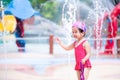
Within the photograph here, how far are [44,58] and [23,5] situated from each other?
136 inches

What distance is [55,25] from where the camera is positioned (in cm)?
2112

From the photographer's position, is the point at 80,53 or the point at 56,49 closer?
the point at 80,53

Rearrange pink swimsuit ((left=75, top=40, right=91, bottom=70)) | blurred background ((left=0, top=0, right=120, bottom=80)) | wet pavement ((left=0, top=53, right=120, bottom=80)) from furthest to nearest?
blurred background ((left=0, top=0, right=120, bottom=80)) < wet pavement ((left=0, top=53, right=120, bottom=80)) < pink swimsuit ((left=75, top=40, right=91, bottom=70))

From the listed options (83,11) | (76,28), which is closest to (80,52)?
(76,28)

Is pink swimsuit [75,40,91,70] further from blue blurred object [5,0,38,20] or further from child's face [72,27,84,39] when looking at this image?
blue blurred object [5,0,38,20]

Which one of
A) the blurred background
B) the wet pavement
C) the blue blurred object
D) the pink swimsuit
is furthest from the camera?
the blue blurred object

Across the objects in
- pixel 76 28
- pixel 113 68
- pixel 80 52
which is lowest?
pixel 113 68

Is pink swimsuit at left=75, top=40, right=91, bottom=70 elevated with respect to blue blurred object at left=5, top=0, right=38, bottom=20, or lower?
lower

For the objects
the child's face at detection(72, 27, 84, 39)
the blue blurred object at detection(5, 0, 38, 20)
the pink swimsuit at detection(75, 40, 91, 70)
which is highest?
the blue blurred object at detection(5, 0, 38, 20)

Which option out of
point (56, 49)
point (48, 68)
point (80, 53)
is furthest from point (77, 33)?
point (56, 49)

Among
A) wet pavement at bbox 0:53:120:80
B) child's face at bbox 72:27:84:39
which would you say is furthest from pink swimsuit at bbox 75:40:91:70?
wet pavement at bbox 0:53:120:80

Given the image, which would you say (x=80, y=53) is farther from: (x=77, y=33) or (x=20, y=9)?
(x=20, y=9)

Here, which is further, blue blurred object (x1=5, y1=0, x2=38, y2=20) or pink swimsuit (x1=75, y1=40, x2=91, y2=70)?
blue blurred object (x1=5, y1=0, x2=38, y2=20)

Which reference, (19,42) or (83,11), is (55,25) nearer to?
(83,11)
